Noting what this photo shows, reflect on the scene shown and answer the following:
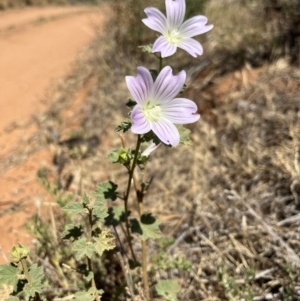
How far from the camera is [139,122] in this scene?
130cm

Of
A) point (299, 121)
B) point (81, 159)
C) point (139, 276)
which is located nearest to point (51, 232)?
point (139, 276)

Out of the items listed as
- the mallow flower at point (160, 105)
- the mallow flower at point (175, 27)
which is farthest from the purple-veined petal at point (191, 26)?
the mallow flower at point (160, 105)

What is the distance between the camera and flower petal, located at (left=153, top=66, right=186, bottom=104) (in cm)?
139

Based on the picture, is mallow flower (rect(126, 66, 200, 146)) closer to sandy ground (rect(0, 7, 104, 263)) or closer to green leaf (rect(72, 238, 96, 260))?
A: green leaf (rect(72, 238, 96, 260))

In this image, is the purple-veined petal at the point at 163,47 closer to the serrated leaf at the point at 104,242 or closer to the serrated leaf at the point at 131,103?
the serrated leaf at the point at 131,103

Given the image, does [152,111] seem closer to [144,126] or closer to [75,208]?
[144,126]

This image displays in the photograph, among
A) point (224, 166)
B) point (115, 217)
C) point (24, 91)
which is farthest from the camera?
point (24, 91)

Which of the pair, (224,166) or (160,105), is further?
(224,166)

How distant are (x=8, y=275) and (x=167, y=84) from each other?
909 millimetres

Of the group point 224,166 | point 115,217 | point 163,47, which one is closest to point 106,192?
point 115,217

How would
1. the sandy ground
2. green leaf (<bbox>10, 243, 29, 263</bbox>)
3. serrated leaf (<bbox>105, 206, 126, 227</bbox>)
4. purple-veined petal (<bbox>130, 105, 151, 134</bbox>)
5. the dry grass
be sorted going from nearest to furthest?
purple-veined petal (<bbox>130, 105, 151, 134</bbox>), green leaf (<bbox>10, 243, 29, 263</bbox>), serrated leaf (<bbox>105, 206, 126, 227</bbox>), the dry grass, the sandy ground

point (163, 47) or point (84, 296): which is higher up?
point (163, 47)

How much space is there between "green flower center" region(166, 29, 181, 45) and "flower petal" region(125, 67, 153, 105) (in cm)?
28

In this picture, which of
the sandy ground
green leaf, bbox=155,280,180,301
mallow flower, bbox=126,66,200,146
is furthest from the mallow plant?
the sandy ground
